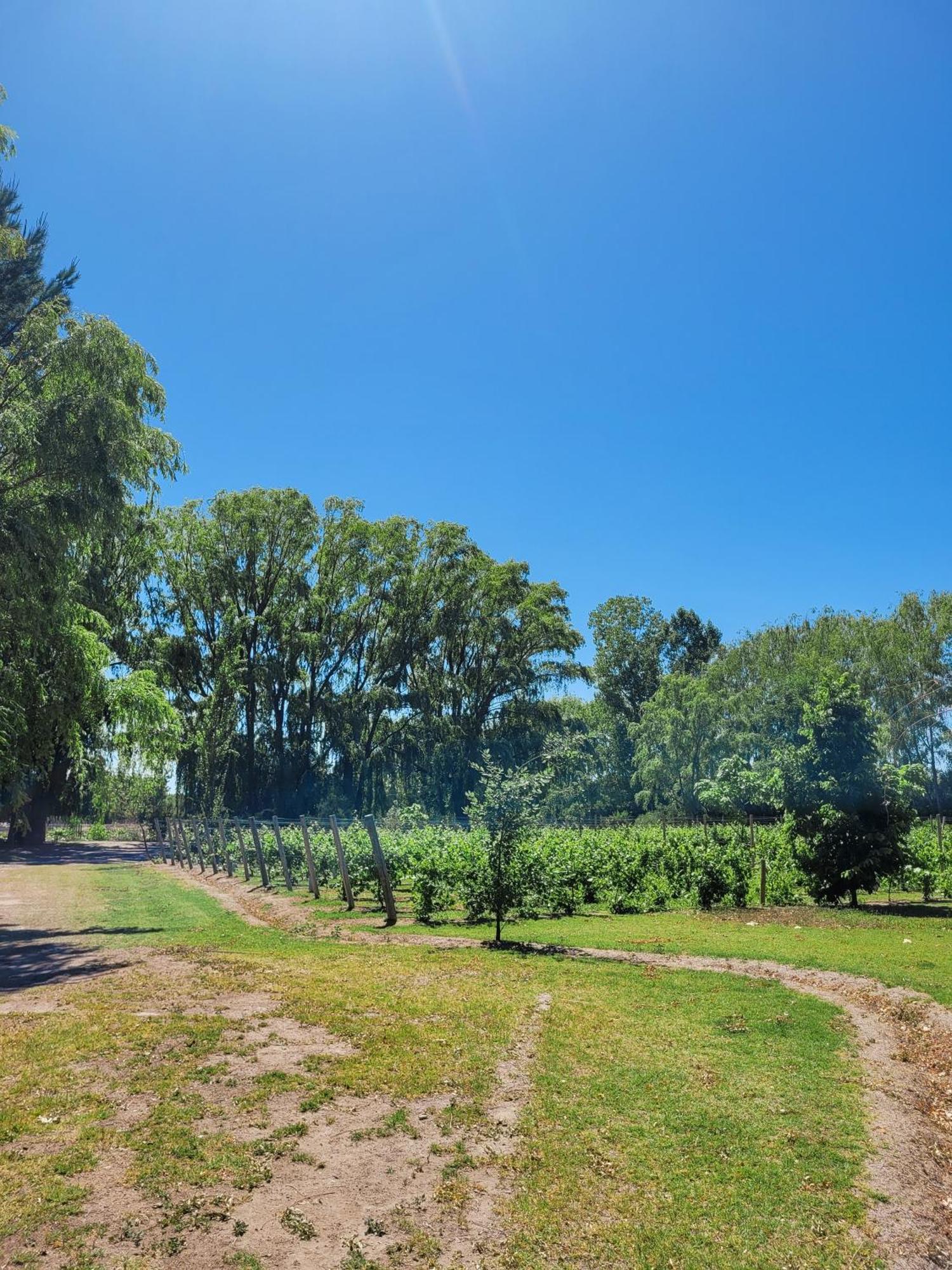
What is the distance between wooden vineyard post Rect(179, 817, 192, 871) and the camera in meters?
31.5

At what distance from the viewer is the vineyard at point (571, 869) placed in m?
14.2

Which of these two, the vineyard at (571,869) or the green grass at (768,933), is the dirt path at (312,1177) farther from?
the vineyard at (571,869)

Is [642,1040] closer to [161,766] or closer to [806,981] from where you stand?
[806,981]

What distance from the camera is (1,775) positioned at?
12.9 metres

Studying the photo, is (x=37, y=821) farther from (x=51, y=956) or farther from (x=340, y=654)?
(x=51, y=956)

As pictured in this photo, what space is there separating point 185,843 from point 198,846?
302 cm

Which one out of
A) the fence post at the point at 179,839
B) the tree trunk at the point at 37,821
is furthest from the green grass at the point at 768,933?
the tree trunk at the point at 37,821

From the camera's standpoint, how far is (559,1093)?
17.9 ft

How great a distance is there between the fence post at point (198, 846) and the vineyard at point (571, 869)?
323 inches

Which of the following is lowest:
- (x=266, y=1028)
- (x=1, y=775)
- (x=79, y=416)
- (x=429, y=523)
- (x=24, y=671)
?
(x=266, y=1028)

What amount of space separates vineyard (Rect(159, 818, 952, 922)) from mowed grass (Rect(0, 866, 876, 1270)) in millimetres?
4039

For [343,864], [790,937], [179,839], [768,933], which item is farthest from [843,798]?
[179,839]

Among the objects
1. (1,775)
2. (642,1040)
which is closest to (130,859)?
(1,775)

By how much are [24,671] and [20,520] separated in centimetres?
280
